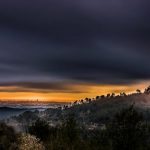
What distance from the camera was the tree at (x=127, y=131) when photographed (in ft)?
174

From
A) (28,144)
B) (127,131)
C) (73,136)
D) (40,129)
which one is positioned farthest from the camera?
(127,131)

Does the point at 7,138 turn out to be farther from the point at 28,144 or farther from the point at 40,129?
the point at 40,129

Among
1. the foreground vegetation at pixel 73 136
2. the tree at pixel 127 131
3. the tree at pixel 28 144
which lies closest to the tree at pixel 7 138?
the foreground vegetation at pixel 73 136

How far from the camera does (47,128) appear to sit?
47.4 metres

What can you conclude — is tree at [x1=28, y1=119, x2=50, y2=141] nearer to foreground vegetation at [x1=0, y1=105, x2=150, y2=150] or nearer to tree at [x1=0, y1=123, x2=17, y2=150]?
foreground vegetation at [x1=0, y1=105, x2=150, y2=150]

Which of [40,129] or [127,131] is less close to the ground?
[40,129]

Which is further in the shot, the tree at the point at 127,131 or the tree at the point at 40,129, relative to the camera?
the tree at the point at 127,131

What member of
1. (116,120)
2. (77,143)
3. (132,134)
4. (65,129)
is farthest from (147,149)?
(77,143)

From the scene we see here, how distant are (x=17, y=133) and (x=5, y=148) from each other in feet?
13.1

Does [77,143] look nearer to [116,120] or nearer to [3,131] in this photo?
[3,131]

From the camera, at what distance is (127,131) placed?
55281 millimetres

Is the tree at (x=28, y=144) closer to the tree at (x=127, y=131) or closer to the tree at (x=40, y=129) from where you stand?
the tree at (x=40, y=129)

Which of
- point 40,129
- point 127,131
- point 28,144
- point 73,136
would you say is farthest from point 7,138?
point 127,131

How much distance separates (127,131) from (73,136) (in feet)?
41.6
